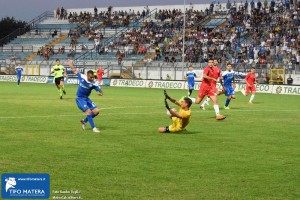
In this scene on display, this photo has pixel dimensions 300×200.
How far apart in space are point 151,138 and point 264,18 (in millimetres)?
56812

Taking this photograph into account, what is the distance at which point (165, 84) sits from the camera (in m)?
63.3

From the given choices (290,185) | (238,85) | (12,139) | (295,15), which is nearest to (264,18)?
(295,15)

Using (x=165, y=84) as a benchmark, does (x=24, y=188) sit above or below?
above

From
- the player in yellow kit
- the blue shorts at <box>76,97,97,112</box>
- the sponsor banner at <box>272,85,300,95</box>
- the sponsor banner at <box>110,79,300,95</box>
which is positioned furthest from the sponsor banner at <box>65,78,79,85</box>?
the player in yellow kit

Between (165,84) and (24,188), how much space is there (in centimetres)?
5321

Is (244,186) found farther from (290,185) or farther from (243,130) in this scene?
(243,130)

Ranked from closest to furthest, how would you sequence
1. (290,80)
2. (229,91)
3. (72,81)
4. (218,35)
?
(229,91) → (290,80) → (72,81) → (218,35)

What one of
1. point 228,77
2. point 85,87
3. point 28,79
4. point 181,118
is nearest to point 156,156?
point 181,118

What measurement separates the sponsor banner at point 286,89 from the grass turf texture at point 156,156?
2860 cm

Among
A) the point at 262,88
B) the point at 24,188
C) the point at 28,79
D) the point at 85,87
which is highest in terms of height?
the point at 85,87

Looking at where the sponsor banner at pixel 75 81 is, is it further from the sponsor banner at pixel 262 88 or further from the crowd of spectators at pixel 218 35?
the sponsor banner at pixel 262 88

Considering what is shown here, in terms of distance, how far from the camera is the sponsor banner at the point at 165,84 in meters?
61.5

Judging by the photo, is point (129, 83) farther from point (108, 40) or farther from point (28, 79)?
point (108, 40)

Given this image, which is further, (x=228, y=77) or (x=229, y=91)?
(x=228, y=77)
